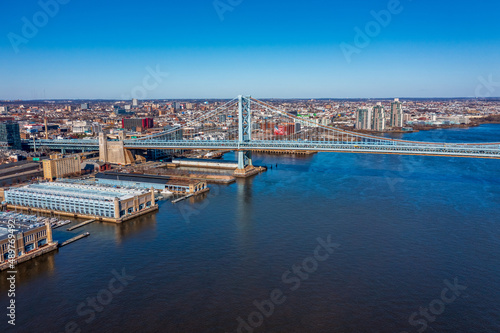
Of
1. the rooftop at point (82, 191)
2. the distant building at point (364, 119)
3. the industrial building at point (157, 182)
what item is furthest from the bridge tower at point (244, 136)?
the distant building at point (364, 119)

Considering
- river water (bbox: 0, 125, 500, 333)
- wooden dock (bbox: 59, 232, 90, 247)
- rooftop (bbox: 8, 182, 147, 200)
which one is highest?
rooftop (bbox: 8, 182, 147, 200)

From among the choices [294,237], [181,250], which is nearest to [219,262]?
[181,250]

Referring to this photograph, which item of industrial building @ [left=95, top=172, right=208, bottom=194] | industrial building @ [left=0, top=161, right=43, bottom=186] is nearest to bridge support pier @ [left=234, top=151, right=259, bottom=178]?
industrial building @ [left=95, top=172, right=208, bottom=194]

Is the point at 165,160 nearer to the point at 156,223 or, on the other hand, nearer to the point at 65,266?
the point at 156,223

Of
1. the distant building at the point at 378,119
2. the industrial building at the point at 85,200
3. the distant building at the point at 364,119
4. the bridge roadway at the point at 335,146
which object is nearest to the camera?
the industrial building at the point at 85,200

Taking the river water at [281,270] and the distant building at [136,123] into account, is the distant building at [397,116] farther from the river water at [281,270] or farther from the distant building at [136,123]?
the river water at [281,270]

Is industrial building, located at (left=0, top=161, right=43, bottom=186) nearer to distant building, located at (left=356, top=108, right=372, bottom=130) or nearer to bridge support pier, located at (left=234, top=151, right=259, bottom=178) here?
bridge support pier, located at (left=234, top=151, right=259, bottom=178)

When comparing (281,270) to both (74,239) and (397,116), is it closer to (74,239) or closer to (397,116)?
(74,239)
